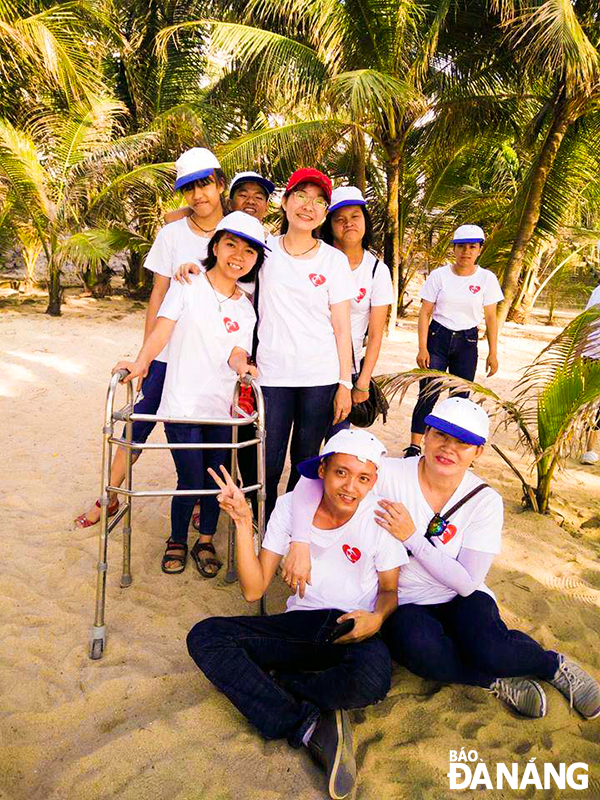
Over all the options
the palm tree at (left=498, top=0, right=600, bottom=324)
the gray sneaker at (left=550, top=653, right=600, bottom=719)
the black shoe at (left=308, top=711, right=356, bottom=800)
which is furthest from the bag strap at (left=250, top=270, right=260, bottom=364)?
the palm tree at (left=498, top=0, right=600, bottom=324)

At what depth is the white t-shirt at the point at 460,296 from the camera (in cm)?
466

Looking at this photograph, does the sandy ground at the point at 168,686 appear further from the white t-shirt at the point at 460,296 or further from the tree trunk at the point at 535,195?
the tree trunk at the point at 535,195

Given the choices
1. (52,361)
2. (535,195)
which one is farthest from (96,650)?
(535,195)

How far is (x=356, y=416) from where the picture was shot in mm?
3645

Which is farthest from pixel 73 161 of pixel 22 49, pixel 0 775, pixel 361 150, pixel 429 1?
pixel 0 775

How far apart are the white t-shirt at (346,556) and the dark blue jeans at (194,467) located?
2.27 feet

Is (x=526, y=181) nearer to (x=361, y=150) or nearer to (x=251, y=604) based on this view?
(x=361, y=150)

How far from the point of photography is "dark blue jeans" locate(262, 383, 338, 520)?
3.03 metres

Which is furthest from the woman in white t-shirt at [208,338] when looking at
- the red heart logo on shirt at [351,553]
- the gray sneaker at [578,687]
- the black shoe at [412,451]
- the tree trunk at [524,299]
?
the tree trunk at [524,299]

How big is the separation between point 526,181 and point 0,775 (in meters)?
11.1

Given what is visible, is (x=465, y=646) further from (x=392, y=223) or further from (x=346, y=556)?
(x=392, y=223)

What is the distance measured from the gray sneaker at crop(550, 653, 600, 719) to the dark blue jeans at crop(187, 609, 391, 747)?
80 centimetres

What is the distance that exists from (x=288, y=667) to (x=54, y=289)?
1022 cm

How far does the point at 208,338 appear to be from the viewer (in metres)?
2.89
